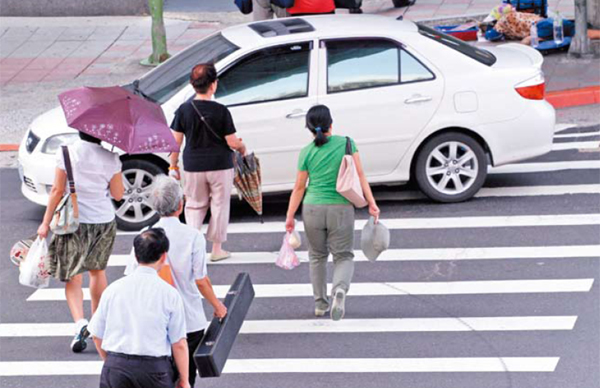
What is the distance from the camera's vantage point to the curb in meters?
14.9

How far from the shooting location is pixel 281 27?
36.5ft

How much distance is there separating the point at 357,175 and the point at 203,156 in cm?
164

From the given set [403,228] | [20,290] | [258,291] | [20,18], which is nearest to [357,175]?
[258,291]

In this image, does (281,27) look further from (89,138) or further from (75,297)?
(75,297)

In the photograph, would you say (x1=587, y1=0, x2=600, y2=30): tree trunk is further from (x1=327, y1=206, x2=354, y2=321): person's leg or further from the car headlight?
(x1=327, y1=206, x2=354, y2=321): person's leg

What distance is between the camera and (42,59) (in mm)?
18391

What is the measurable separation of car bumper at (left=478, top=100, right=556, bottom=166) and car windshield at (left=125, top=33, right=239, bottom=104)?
2625 millimetres

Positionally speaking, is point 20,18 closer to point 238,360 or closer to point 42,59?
point 42,59

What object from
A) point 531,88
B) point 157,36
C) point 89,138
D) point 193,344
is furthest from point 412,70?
point 157,36

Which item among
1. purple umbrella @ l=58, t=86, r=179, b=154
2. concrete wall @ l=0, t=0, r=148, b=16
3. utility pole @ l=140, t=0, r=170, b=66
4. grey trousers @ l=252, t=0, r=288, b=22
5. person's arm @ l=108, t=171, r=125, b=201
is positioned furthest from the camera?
concrete wall @ l=0, t=0, r=148, b=16

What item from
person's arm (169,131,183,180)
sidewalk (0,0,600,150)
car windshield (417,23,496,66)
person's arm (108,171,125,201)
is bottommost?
sidewalk (0,0,600,150)

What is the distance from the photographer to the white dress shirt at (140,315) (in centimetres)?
573

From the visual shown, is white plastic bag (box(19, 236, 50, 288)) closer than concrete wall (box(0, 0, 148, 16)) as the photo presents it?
Yes

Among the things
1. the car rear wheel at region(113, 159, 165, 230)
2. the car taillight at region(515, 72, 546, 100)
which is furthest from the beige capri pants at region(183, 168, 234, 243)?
the car taillight at region(515, 72, 546, 100)
